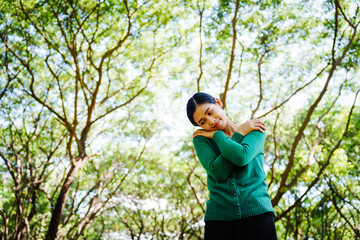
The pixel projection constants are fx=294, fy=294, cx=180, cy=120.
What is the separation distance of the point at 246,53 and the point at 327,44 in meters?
1.67

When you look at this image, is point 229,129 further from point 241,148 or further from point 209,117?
point 241,148

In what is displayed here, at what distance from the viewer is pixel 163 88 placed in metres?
8.46

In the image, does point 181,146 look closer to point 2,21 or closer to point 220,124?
point 2,21

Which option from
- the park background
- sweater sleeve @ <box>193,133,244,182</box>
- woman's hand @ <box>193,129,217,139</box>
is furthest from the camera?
the park background

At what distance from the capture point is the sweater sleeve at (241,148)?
51.1 inches

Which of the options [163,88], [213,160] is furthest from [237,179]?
[163,88]

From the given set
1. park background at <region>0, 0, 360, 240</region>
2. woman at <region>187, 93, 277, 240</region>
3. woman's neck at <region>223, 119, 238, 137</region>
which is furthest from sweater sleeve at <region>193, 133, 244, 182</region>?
park background at <region>0, 0, 360, 240</region>

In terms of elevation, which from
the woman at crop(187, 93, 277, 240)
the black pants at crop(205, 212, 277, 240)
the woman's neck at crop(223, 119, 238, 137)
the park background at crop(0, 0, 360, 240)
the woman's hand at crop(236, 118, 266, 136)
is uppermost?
the park background at crop(0, 0, 360, 240)

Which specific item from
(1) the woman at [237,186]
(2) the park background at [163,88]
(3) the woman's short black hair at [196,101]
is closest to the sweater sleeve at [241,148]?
(1) the woman at [237,186]

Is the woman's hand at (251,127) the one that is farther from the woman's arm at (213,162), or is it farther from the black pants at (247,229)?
the black pants at (247,229)

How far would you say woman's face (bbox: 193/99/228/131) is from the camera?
1562 millimetres

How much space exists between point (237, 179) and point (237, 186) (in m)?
0.04

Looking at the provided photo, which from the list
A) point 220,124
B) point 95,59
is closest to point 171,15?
point 95,59

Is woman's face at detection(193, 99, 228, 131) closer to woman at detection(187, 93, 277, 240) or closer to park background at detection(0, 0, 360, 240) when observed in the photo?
woman at detection(187, 93, 277, 240)
